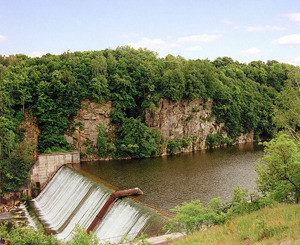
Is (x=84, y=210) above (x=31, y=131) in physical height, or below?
below

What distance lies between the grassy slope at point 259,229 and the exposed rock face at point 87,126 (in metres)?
31.7

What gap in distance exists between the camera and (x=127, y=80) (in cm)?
4703

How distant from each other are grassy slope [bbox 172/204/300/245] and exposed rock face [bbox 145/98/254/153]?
3226 cm

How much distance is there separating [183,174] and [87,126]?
17751 mm

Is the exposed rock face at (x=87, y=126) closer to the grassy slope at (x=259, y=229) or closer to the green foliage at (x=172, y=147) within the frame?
the green foliage at (x=172, y=147)

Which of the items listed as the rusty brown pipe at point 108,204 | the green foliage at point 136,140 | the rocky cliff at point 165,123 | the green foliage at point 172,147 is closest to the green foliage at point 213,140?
the rocky cliff at point 165,123

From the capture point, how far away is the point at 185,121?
163 ft

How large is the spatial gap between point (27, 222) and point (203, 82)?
1380 inches

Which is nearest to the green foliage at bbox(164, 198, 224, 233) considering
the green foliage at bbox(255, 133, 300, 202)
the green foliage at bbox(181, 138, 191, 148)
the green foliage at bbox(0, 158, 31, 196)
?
the green foliage at bbox(255, 133, 300, 202)

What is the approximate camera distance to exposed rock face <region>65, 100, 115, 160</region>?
44.0 metres

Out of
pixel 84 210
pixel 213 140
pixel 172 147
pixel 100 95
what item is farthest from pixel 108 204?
pixel 213 140

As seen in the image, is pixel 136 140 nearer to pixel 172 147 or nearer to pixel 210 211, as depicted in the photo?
pixel 172 147

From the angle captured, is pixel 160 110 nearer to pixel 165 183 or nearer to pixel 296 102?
pixel 165 183

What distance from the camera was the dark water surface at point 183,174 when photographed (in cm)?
2691
